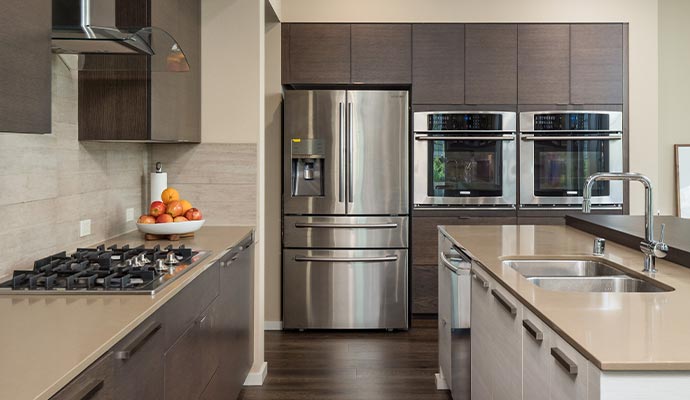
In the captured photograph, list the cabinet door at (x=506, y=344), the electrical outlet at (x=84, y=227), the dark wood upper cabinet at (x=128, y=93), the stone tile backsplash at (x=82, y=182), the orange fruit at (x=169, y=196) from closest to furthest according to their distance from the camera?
the cabinet door at (x=506, y=344) → the stone tile backsplash at (x=82, y=182) → the dark wood upper cabinet at (x=128, y=93) → the electrical outlet at (x=84, y=227) → the orange fruit at (x=169, y=196)

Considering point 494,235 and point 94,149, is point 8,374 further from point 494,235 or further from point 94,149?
point 494,235

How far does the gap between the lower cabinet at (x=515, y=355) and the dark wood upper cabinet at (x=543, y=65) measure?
3.02 metres

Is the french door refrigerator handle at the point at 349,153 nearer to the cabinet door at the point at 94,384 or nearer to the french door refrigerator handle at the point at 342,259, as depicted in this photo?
the french door refrigerator handle at the point at 342,259

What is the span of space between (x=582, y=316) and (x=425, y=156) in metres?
3.90

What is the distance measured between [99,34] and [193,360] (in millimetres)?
1231

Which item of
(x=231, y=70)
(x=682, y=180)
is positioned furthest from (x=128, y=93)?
(x=682, y=180)

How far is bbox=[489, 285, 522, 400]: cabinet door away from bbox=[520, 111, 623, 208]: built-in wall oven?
321 cm

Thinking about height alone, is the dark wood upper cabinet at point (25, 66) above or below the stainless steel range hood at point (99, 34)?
below

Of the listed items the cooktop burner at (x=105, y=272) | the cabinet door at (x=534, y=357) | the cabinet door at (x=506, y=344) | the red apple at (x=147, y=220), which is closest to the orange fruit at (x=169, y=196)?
the red apple at (x=147, y=220)

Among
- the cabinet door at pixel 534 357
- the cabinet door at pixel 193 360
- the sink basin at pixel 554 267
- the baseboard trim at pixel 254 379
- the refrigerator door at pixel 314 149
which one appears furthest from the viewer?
the refrigerator door at pixel 314 149

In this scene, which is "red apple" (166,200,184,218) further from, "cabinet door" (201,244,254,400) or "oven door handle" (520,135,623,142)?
"oven door handle" (520,135,623,142)

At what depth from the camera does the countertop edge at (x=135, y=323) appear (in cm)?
135

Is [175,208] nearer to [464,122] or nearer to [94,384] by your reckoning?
[94,384]

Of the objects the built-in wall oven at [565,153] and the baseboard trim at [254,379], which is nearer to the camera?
the baseboard trim at [254,379]
